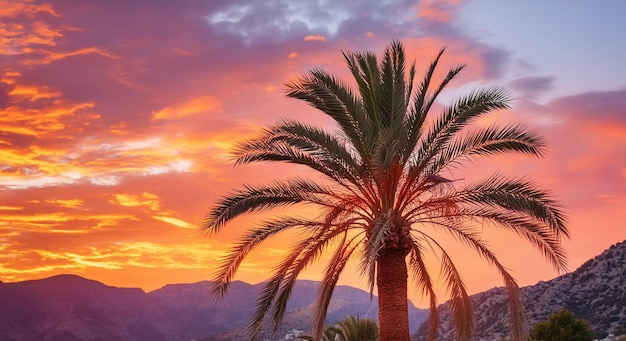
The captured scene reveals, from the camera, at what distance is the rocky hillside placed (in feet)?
218

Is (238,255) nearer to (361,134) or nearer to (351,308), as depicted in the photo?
(361,134)

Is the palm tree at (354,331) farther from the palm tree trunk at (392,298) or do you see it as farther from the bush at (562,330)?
the palm tree trunk at (392,298)

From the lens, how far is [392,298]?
20938mm

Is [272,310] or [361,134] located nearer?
[361,134]

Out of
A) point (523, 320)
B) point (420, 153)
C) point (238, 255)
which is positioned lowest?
point (523, 320)

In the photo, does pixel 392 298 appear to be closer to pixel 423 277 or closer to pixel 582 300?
pixel 423 277

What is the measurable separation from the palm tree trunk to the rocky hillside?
46337mm

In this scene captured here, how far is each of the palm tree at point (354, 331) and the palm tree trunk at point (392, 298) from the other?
19.3 metres

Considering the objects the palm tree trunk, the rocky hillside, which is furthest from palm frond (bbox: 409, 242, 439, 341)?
the rocky hillside

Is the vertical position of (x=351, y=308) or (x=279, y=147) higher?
(x=351, y=308)

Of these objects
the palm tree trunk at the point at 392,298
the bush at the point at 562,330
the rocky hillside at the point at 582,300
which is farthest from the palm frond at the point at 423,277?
the rocky hillside at the point at 582,300

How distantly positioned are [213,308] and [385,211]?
179352 mm

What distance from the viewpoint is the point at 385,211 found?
810 inches

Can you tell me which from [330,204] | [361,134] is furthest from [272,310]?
[361,134]
